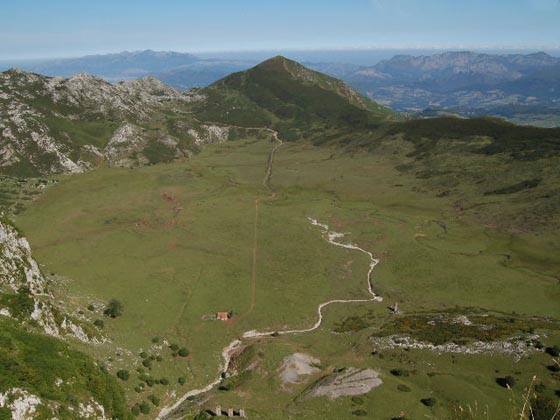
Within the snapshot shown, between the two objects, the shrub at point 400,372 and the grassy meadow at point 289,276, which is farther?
the shrub at point 400,372

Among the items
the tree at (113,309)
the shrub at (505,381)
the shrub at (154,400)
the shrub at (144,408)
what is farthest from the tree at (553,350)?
the tree at (113,309)

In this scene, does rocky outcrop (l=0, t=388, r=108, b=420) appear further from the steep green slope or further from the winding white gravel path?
the winding white gravel path

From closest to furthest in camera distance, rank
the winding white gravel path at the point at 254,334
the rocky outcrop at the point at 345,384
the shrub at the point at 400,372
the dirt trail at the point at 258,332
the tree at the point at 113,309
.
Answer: the rocky outcrop at the point at 345,384 → the winding white gravel path at the point at 254,334 → the dirt trail at the point at 258,332 → the shrub at the point at 400,372 → the tree at the point at 113,309

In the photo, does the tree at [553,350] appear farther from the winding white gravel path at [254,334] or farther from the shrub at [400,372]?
the winding white gravel path at [254,334]

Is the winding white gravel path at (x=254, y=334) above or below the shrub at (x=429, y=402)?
below

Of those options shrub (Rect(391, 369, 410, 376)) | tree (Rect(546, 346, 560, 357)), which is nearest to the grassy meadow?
shrub (Rect(391, 369, 410, 376))

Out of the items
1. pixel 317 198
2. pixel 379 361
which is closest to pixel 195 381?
pixel 379 361

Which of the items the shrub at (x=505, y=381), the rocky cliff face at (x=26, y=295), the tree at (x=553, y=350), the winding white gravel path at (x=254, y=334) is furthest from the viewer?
the tree at (x=553, y=350)

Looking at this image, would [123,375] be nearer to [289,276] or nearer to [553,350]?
[289,276]
